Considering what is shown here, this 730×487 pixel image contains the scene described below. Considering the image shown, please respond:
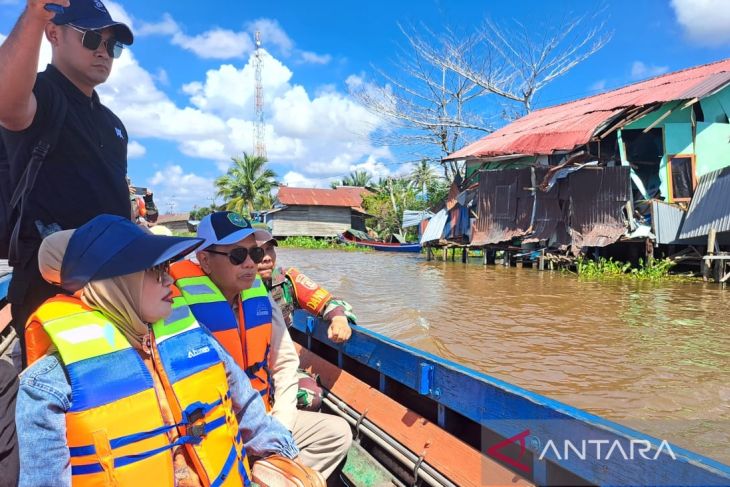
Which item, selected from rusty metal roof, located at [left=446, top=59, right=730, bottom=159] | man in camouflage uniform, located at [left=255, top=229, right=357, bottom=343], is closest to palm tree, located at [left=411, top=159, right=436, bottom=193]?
rusty metal roof, located at [left=446, top=59, right=730, bottom=159]

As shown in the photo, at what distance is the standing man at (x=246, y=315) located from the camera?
2076mm

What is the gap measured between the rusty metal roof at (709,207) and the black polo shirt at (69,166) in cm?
1240

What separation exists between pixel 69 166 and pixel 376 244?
24673 millimetres

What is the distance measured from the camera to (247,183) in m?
36.9

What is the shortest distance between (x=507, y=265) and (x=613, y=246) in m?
3.22

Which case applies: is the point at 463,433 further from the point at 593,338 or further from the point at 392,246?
the point at 392,246

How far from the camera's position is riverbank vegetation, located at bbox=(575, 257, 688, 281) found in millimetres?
11930

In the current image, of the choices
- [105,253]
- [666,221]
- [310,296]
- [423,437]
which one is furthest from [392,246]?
[105,253]

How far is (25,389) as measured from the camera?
125 cm

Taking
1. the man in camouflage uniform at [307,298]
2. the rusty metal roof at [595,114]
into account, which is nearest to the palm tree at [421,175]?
the rusty metal roof at [595,114]

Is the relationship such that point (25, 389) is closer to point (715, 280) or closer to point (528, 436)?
point (528, 436)

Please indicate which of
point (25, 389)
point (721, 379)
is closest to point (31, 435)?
point (25, 389)

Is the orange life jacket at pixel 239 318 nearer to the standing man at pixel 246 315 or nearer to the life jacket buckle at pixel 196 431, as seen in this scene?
the standing man at pixel 246 315

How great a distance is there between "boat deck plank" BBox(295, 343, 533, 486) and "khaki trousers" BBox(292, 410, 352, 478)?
1.27ft
